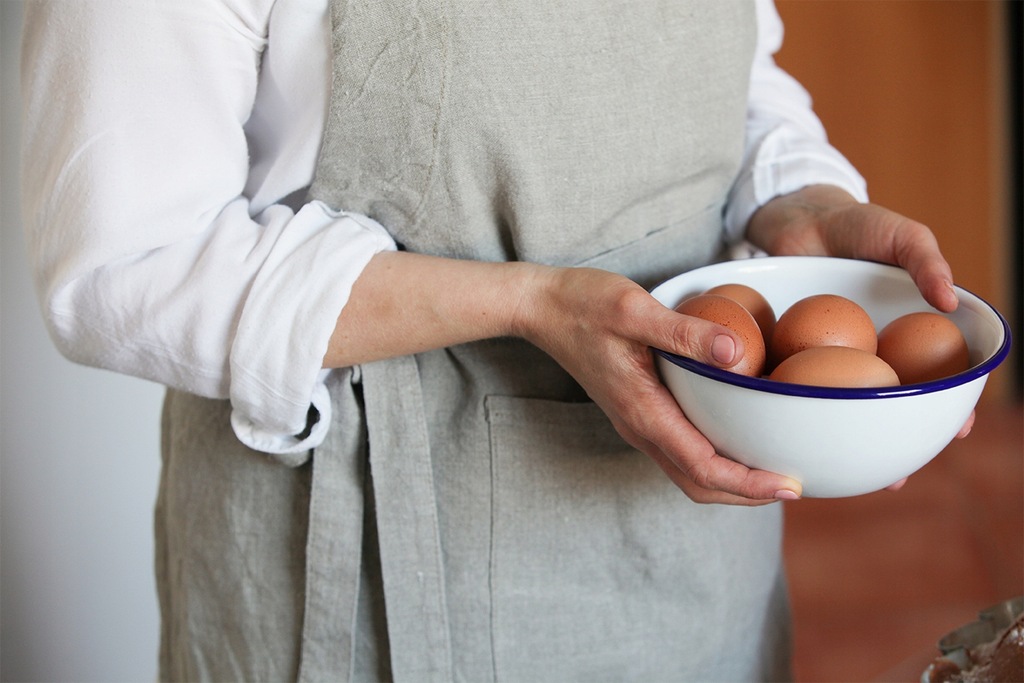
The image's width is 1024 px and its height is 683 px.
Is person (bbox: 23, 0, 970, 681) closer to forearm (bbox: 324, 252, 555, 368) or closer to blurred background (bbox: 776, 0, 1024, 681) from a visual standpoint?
forearm (bbox: 324, 252, 555, 368)

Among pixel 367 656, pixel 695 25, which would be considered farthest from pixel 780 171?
pixel 367 656

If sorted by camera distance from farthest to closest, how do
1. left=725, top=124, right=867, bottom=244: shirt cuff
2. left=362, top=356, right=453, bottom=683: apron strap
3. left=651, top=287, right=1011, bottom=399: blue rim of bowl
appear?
left=725, top=124, right=867, bottom=244: shirt cuff, left=362, top=356, right=453, bottom=683: apron strap, left=651, top=287, right=1011, bottom=399: blue rim of bowl

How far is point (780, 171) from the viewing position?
921 mm

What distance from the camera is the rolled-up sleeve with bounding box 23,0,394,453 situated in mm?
634

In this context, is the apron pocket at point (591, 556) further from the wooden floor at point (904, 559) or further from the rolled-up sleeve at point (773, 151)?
the wooden floor at point (904, 559)

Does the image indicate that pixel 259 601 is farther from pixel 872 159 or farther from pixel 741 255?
pixel 872 159

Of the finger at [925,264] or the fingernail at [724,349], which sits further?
the finger at [925,264]

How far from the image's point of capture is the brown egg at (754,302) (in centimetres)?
73

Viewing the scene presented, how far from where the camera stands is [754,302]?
2.43ft

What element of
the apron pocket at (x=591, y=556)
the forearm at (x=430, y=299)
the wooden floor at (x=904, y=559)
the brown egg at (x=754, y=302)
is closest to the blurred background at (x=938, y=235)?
the wooden floor at (x=904, y=559)

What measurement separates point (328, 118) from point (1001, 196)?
9.00 ft

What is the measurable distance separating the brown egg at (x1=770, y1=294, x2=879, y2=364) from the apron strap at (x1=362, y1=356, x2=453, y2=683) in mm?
284

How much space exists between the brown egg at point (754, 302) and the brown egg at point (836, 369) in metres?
0.09

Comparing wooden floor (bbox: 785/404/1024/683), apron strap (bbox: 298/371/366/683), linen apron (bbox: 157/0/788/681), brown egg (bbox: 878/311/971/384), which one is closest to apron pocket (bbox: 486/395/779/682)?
linen apron (bbox: 157/0/788/681)
